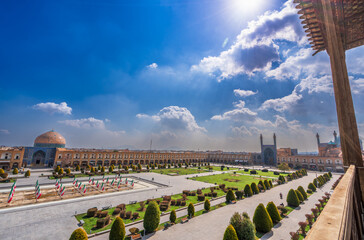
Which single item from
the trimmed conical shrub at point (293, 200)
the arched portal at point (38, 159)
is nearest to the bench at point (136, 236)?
the trimmed conical shrub at point (293, 200)

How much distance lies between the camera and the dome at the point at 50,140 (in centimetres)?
4975

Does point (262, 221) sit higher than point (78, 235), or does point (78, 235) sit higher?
point (78, 235)

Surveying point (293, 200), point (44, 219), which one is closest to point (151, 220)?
point (44, 219)

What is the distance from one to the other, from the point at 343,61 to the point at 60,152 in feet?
190

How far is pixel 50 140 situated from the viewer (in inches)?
2005

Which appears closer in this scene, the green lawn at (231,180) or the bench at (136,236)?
the bench at (136,236)

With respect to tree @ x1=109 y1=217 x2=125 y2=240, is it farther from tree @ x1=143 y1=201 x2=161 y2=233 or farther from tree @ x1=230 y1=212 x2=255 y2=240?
tree @ x1=230 y1=212 x2=255 y2=240

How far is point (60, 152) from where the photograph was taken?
47844 millimetres

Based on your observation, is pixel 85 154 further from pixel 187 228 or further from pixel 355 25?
pixel 355 25

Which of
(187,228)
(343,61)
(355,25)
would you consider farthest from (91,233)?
(355,25)

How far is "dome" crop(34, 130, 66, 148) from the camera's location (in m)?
49.8

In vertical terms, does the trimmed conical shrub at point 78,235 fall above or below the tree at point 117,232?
above

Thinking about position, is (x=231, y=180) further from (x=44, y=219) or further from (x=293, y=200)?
(x=44, y=219)

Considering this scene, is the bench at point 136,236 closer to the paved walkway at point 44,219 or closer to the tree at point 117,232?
the tree at point 117,232
